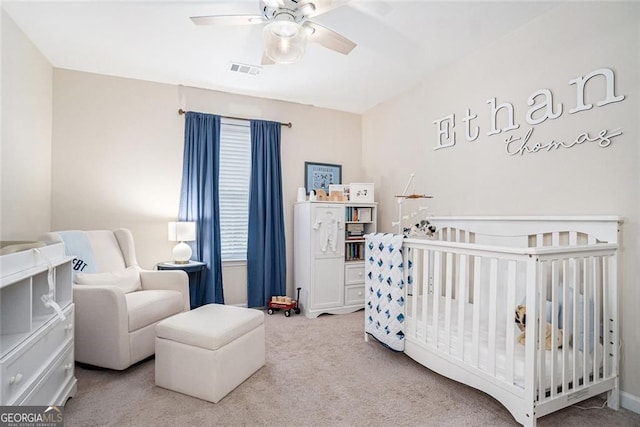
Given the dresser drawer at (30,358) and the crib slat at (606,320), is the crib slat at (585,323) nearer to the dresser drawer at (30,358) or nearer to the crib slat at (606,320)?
the crib slat at (606,320)

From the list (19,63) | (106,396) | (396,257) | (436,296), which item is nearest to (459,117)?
(396,257)

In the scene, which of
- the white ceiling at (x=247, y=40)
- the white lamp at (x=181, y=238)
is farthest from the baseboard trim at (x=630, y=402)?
the white lamp at (x=181, y=238)

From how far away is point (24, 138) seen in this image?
255 centimetres

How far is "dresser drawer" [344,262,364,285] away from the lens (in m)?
3.73

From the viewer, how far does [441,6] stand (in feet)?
7.11

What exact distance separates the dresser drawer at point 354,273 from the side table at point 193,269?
1.52 m

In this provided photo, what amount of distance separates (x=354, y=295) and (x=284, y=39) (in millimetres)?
2754

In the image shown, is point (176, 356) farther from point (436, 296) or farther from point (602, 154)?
point (602, 154)

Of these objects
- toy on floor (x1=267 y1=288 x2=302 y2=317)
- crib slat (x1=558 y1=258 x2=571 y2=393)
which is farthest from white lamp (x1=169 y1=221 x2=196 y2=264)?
crib slat (x1=558 y1=258 x2=571 y2=393)

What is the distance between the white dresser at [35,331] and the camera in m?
1.29

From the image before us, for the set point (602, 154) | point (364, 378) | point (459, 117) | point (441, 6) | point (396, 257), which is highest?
point (441, 6)

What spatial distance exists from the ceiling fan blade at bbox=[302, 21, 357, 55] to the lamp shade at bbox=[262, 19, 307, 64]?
6cm

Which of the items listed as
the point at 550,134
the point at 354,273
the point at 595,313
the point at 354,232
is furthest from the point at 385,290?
the point at 550,134

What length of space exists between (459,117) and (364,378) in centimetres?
230
